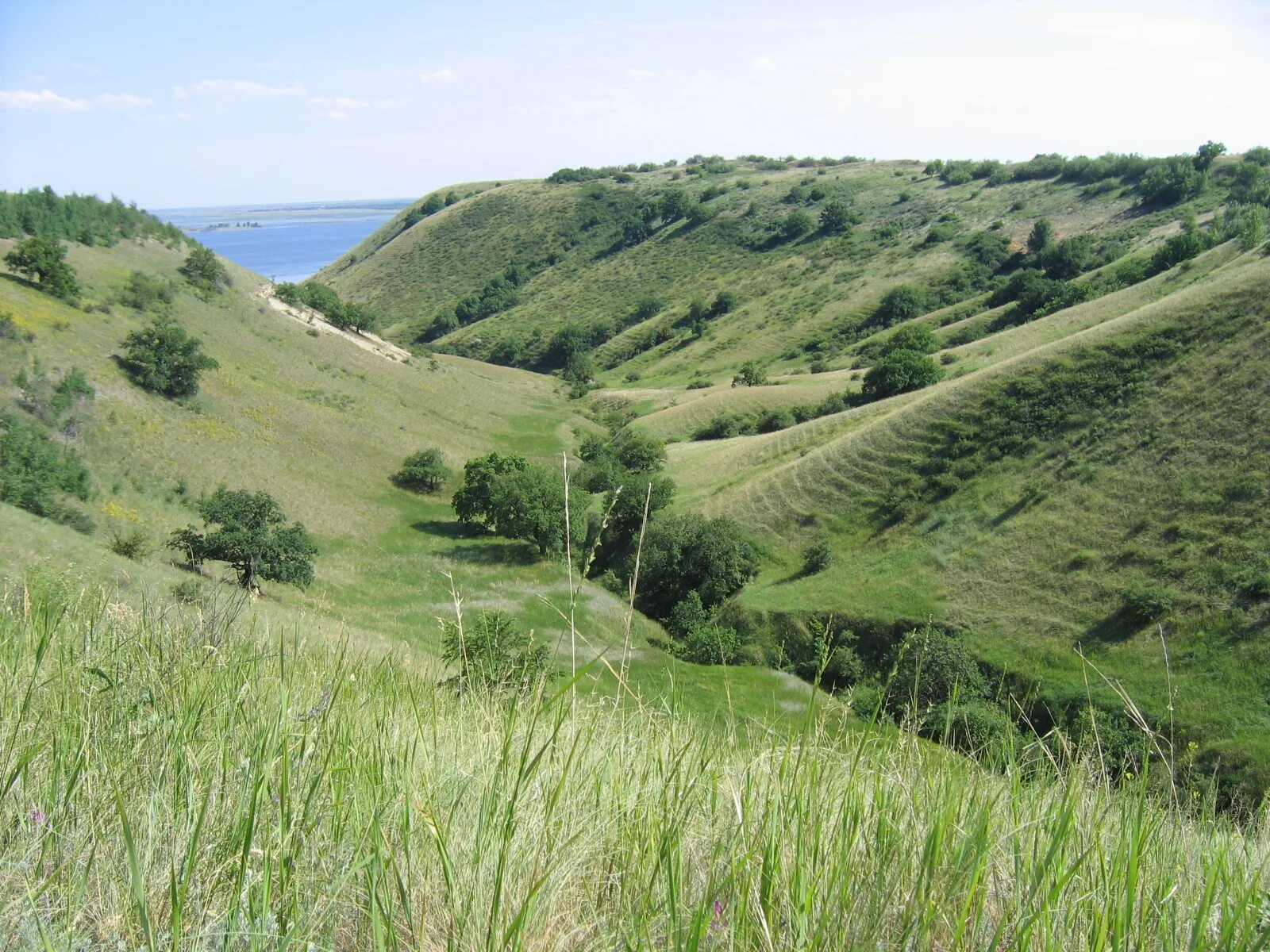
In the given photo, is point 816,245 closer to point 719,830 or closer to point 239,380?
point 239,380

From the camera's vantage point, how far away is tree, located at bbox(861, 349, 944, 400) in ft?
195

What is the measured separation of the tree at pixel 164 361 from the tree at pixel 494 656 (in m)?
28.5

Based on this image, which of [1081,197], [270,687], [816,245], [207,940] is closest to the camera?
[207,940]

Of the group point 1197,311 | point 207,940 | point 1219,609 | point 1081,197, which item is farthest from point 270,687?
point 1081,197

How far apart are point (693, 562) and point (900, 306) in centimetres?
6574

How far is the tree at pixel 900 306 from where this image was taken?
3708 inches

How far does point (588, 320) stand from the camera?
132 meters

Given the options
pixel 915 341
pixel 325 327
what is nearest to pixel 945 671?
pixel 915 341

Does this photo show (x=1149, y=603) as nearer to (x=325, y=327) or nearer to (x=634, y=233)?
(x=325, y=327)

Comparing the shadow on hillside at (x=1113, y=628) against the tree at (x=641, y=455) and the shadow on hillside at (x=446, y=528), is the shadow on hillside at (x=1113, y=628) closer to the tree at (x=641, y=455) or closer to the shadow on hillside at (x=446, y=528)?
the shadow on hillside at (x=446, y=528)

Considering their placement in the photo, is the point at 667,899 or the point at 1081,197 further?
the point at 1081,197

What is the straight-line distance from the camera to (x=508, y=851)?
7.80ft

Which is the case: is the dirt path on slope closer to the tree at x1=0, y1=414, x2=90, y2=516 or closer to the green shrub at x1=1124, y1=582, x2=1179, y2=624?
the tree at x1=0, y1=414, x2=90, y2=516

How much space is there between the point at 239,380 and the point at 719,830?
58036 mm
